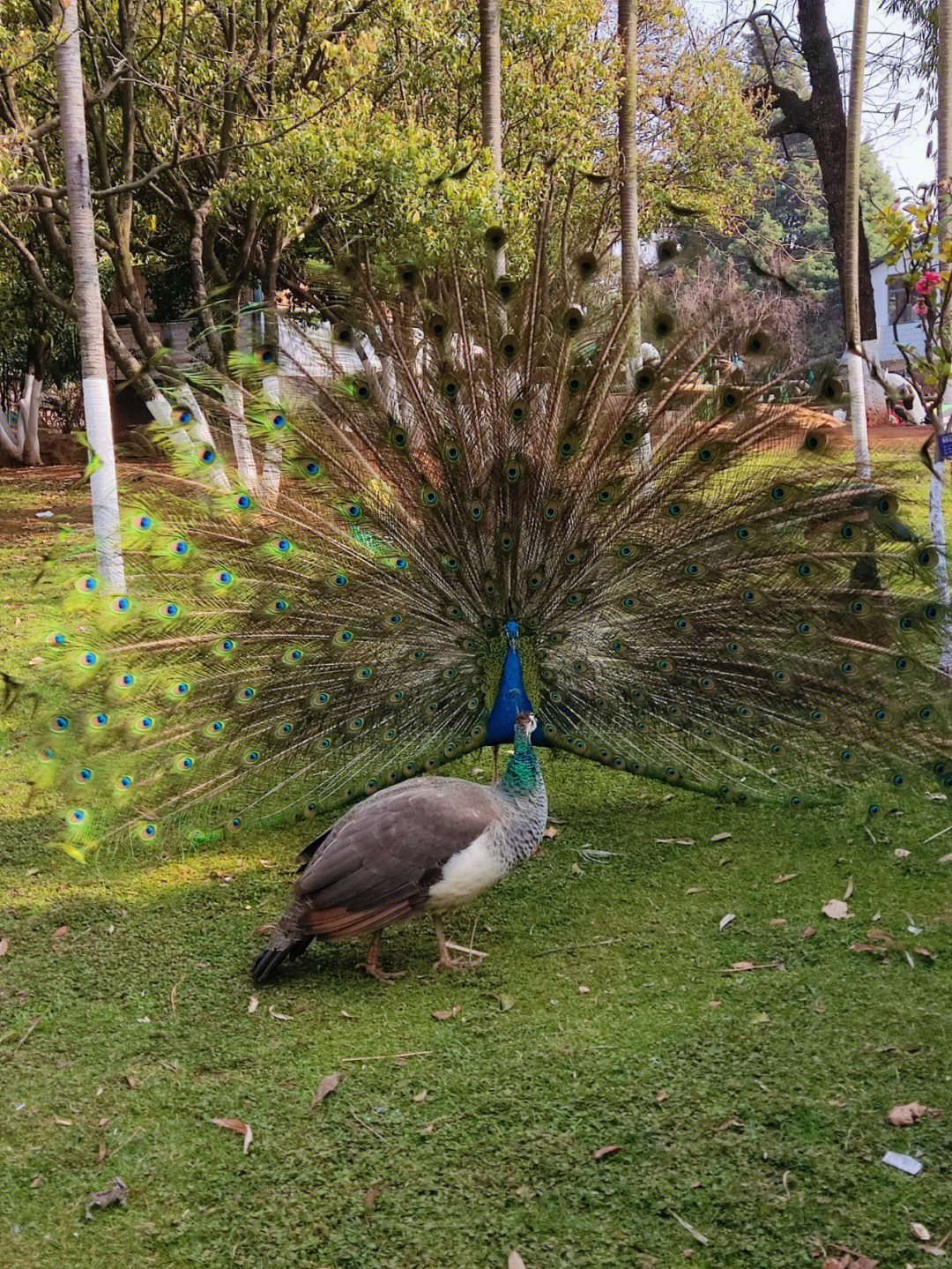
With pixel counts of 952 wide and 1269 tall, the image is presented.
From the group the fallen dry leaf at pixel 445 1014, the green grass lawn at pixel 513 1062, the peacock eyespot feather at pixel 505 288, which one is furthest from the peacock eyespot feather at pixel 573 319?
the fallen dry leaf at pixel 445 1014

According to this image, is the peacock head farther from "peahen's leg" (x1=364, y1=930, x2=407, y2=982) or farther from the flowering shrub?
the flowering shrub

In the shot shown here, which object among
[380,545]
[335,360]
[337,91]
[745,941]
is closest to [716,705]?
[745,941]

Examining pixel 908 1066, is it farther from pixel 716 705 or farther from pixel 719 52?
pixel 719 52

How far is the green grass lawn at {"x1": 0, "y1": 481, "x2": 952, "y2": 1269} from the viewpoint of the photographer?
310cm

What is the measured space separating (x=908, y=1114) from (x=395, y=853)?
187 centimetres

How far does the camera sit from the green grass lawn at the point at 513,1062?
3.10 metres

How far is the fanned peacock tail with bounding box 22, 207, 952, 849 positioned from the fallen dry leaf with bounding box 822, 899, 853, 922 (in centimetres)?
47

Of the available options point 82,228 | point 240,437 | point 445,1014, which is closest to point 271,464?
point 240,437

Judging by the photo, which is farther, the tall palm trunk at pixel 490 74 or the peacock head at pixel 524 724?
the tall palm trunk at pixel 490 74

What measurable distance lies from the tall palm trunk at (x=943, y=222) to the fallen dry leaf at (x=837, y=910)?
1155 mm

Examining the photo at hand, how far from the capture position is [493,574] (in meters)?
5.05

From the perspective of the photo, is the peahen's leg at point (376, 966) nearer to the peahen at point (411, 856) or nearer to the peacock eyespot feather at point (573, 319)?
the peahen at point (411, 856)

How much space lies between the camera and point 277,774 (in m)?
4.95

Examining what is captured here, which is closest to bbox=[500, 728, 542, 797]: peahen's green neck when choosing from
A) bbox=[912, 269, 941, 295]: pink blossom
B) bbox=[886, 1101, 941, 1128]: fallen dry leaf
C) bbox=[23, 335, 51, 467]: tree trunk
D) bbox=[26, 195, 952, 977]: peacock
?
bbox=[26, 195, 952, 977]: peacock
